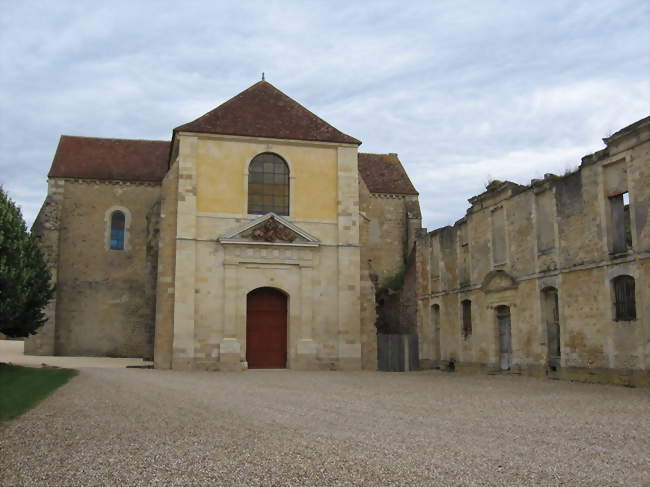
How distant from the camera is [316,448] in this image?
729 cm

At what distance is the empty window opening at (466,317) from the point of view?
72.2 feet

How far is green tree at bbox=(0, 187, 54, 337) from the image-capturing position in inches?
677

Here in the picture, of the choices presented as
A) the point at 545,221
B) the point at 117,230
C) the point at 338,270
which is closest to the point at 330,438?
the point at 545,221

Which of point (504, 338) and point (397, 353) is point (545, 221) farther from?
point (397, 353)

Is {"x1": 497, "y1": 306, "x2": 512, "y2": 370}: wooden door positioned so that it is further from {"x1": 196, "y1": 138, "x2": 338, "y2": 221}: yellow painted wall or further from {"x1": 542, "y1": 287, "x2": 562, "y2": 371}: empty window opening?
{"x1": 196, "y1": 138, "x2": 338, "y2": 221}: yellow painted wall

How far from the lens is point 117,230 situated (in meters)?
31.4

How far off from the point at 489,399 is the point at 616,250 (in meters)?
5.28

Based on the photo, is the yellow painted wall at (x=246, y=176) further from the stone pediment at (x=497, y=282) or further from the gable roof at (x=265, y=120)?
the stone pediment at (x=497, y=282)

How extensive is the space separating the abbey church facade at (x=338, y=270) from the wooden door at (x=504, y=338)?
54mm

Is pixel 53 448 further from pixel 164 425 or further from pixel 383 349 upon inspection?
pixel 383 349

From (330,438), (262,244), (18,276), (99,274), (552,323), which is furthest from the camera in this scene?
(99,274)

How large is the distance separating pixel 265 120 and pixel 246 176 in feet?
7.29

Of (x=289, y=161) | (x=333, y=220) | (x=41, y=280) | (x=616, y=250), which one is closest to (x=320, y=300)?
(x=333, y=220)

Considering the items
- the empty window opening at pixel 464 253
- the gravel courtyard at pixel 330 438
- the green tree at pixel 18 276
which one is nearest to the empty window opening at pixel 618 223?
the gravel courtyard at pixel 330 438
